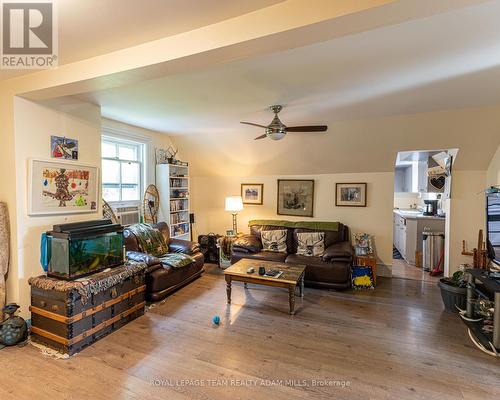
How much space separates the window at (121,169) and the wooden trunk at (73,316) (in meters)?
1.95

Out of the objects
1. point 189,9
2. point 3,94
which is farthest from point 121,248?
point 189,9

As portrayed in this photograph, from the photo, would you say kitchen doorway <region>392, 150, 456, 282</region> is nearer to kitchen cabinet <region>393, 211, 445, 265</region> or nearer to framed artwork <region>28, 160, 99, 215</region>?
kitchen cabinet <region>393, 211, 445, 265</region>

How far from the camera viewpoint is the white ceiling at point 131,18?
146 cm

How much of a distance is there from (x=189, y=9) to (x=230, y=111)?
204 centimetres

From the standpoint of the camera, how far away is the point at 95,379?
2.01 metres

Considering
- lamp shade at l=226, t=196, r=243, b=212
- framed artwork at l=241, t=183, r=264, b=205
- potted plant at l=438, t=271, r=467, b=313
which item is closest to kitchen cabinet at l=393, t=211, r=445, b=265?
potted plant at l=438, t=271, r=467, b=313

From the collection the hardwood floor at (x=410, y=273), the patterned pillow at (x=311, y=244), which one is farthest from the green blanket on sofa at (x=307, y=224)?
the hardwood floor at (x=410, y=273)

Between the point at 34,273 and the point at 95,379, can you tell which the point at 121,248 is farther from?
the point at 95,379

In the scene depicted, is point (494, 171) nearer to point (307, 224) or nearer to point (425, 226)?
point (425, 226)

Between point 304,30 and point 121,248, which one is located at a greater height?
point 304,30

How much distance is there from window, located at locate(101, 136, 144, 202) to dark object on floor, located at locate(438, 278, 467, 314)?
4.67 metres

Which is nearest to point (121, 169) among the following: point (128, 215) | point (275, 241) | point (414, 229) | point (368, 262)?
point (128, 215)

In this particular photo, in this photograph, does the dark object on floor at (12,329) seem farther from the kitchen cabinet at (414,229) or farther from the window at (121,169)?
the kitchen cabinet at (414,229)

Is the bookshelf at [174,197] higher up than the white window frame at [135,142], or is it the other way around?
the white window frame at [135,142]
